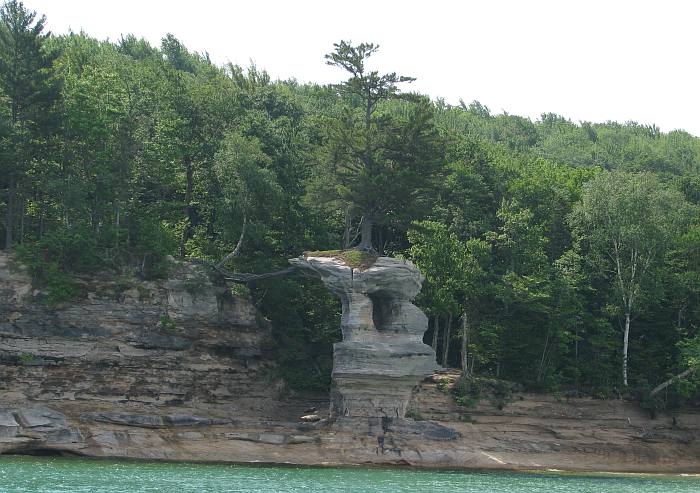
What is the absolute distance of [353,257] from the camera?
144 ft

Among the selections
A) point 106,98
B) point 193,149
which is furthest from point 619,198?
point 106,98

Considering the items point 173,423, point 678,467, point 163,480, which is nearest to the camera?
point 163,480

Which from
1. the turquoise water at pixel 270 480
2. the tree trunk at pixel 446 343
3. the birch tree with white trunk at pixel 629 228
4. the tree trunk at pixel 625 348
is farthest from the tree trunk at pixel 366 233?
the tree trunk at pixel 625 348

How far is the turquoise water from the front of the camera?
31.1m

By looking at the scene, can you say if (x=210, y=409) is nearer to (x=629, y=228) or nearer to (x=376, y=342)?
(x=376, y=342)

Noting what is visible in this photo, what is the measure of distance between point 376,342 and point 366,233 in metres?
5.46

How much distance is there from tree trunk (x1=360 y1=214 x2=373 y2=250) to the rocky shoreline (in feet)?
20.5

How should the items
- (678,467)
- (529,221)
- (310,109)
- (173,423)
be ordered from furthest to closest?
(310,109)
(529,221)
(678,467)
(173,423)

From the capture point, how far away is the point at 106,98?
47000mm

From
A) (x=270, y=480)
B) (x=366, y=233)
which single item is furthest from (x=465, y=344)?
(x=270, y=480)

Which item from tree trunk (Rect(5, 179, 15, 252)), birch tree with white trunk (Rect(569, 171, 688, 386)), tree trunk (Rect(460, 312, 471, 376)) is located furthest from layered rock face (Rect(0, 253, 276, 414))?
birch tree with white trunk (Rect(569, 171, 688, 386))

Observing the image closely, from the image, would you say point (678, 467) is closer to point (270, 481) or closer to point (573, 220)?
point (573, 220)

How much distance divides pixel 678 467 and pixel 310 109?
103 feet

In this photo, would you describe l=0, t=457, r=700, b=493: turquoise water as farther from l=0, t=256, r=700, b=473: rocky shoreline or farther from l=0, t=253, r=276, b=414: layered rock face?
l=0, t=253, r=276, b=414: layered rock face
